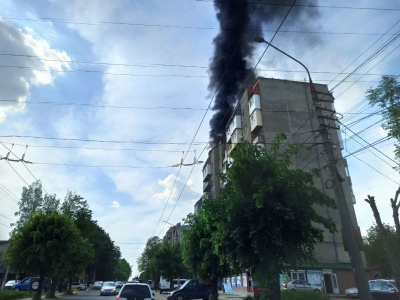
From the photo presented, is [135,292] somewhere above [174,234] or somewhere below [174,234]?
below

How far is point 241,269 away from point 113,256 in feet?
297

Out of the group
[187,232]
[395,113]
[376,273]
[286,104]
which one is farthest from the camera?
[376,273]

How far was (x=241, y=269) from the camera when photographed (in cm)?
1259

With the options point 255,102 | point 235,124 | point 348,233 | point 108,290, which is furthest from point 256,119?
point 348,233

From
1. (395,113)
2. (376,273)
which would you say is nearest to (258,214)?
(395,113)

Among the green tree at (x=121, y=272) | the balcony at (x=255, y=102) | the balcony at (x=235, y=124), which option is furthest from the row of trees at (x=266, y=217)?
the green tree at (x=121, y=272)

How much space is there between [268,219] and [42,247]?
18.0 meters

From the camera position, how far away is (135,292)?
39.9 ft

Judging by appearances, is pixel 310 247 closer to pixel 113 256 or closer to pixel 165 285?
pixel 165 285

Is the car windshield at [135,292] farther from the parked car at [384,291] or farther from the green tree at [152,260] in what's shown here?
the green tree at [152,260]

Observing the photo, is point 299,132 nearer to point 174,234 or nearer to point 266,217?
point 266,217

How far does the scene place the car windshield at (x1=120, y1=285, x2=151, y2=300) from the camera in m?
12.0

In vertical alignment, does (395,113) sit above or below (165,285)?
above

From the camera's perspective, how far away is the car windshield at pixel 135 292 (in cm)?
1198
